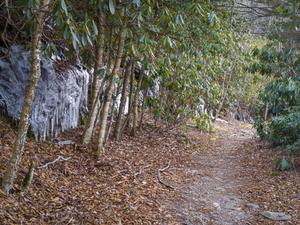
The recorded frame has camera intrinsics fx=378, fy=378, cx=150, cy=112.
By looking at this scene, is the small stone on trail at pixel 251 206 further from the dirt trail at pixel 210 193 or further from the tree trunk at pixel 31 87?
the tree trunk at pixel 31 87

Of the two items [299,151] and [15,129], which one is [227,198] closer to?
[299,151]

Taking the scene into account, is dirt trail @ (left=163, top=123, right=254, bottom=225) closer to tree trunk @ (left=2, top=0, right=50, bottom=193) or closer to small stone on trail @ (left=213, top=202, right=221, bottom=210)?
small stone on trail @ (left=213, top=202, right=221, bottom=210)

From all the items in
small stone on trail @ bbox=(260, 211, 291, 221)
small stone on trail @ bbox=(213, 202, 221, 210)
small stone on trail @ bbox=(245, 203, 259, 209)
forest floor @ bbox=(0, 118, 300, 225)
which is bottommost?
small stone on trail @ bbox=(260, 211, 291, 221)

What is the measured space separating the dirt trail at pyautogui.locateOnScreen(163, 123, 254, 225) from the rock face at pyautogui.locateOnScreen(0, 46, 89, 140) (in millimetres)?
2540

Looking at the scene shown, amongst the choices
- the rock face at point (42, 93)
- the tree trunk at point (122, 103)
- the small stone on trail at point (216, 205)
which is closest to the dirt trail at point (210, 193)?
the small stone on trail at point (216, 205)

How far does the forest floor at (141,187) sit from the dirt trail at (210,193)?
1cm

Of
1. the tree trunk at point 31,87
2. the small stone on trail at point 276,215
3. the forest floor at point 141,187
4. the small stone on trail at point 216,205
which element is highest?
the tree trunk at point 31,87

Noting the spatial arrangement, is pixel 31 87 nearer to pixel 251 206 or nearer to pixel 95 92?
pixel 95 92

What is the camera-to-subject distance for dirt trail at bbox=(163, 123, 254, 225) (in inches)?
209

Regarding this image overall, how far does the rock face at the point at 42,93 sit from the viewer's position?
6.18m

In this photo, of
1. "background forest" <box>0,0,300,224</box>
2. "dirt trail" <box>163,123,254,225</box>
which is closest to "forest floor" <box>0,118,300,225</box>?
"dirt trail" <box>163,123,254,225</box>

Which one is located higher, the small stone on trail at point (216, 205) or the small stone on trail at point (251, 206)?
the small stone on trail at point (216, 205)

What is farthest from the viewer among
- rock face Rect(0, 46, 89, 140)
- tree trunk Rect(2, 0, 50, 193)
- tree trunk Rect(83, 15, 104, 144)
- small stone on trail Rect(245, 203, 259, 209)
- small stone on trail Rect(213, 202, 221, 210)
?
tree trunk Rect(83, 15, 104, 144)

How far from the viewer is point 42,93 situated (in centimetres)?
649
